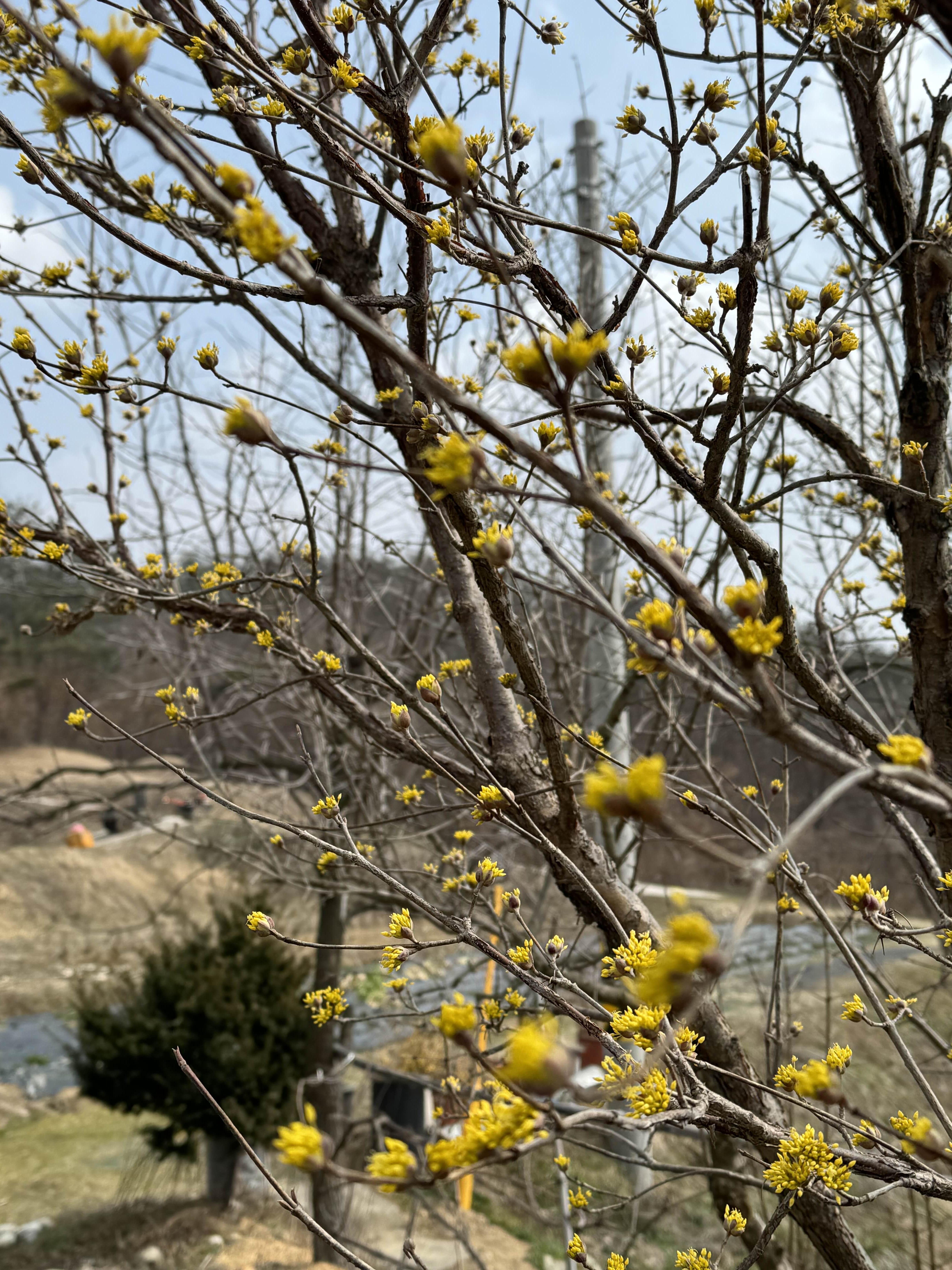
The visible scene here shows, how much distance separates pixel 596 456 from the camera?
13.7 feet

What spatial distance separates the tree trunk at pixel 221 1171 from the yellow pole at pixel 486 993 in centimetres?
205

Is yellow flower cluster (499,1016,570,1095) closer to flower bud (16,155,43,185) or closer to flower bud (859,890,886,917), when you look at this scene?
flower bud (859,890,886,917)

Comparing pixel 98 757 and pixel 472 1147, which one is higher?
pixel 472 1147

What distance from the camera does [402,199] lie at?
1.70m

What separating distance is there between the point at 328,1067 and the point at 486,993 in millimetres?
3703

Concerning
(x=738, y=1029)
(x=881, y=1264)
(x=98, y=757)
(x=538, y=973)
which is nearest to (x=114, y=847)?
(x=98, y=757)

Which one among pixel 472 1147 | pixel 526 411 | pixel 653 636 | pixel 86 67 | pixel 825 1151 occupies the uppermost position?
pixel 86 67

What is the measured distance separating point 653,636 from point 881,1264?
23.8ft

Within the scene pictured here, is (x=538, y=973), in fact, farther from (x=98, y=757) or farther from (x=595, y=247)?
(x=98, y=757)

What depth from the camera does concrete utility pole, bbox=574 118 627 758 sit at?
14.2ft

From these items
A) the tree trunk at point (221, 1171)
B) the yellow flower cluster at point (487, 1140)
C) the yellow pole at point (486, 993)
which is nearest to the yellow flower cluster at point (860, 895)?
the yellow flower cluster at point (487, 1140)

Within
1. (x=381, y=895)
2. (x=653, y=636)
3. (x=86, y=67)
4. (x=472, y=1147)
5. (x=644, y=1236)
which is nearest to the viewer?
(x=472, y=1147)

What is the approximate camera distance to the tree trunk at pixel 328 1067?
6.14 meters

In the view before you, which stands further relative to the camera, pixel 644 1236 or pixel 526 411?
pixel 644 1236
